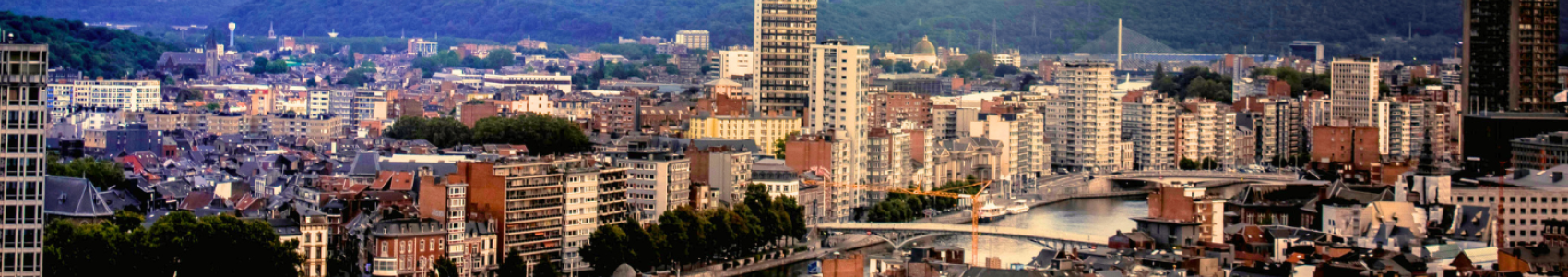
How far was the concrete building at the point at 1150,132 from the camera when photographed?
49312mm

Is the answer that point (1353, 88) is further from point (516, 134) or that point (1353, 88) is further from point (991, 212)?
point (516, 134)

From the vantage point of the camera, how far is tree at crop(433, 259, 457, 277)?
2325 centimetres

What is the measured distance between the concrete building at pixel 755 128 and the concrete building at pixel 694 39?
6395 cm

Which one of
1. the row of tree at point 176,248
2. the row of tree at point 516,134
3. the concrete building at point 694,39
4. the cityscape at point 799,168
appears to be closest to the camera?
the row of tree at point 176,248

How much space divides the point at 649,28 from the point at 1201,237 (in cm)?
9316

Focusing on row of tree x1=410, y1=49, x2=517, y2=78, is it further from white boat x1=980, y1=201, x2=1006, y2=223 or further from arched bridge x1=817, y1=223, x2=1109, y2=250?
arched bridge x1=817, y1=223, x2=1109, y2=250

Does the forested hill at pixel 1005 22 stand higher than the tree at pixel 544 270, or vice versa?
the forested hill at pixel 1005 22

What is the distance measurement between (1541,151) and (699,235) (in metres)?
14.9

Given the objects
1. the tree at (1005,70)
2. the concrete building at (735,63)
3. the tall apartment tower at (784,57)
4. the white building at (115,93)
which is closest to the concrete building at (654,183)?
the tall apartment tower at (784,57)

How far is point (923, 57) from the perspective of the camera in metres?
89.6

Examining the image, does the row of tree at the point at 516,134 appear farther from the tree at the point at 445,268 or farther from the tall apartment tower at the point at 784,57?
the tree at the point at 445,268

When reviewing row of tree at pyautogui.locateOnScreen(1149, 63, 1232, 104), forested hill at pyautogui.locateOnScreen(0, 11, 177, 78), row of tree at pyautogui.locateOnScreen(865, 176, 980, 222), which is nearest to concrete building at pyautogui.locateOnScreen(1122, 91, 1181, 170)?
row of tree at pyautogui.locateOnScreen(865, 176, 980, 222)

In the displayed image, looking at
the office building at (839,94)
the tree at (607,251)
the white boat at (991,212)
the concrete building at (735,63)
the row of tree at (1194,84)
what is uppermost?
the concrete building at (735,63)

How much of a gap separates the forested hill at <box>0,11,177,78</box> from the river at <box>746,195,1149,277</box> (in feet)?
110
